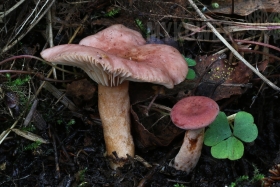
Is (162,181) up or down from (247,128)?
down

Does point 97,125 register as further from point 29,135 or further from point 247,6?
point 247,6

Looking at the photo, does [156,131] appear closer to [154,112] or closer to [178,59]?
[154,112]

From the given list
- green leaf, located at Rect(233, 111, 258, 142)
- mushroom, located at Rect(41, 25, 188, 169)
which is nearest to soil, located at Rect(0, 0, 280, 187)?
mushroom, located at Rect(41, 25, 188, 169)

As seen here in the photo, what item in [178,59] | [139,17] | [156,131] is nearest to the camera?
[178,59]

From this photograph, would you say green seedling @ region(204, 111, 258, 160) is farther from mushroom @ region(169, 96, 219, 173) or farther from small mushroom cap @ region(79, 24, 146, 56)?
small mushroom cap @ region(79, 24, 146, 56)

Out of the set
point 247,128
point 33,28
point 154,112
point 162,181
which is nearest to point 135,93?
point 154,112

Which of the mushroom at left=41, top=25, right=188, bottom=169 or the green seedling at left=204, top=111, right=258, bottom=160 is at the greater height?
the mushroom at left=41, top=25, right=188, bottom=169
